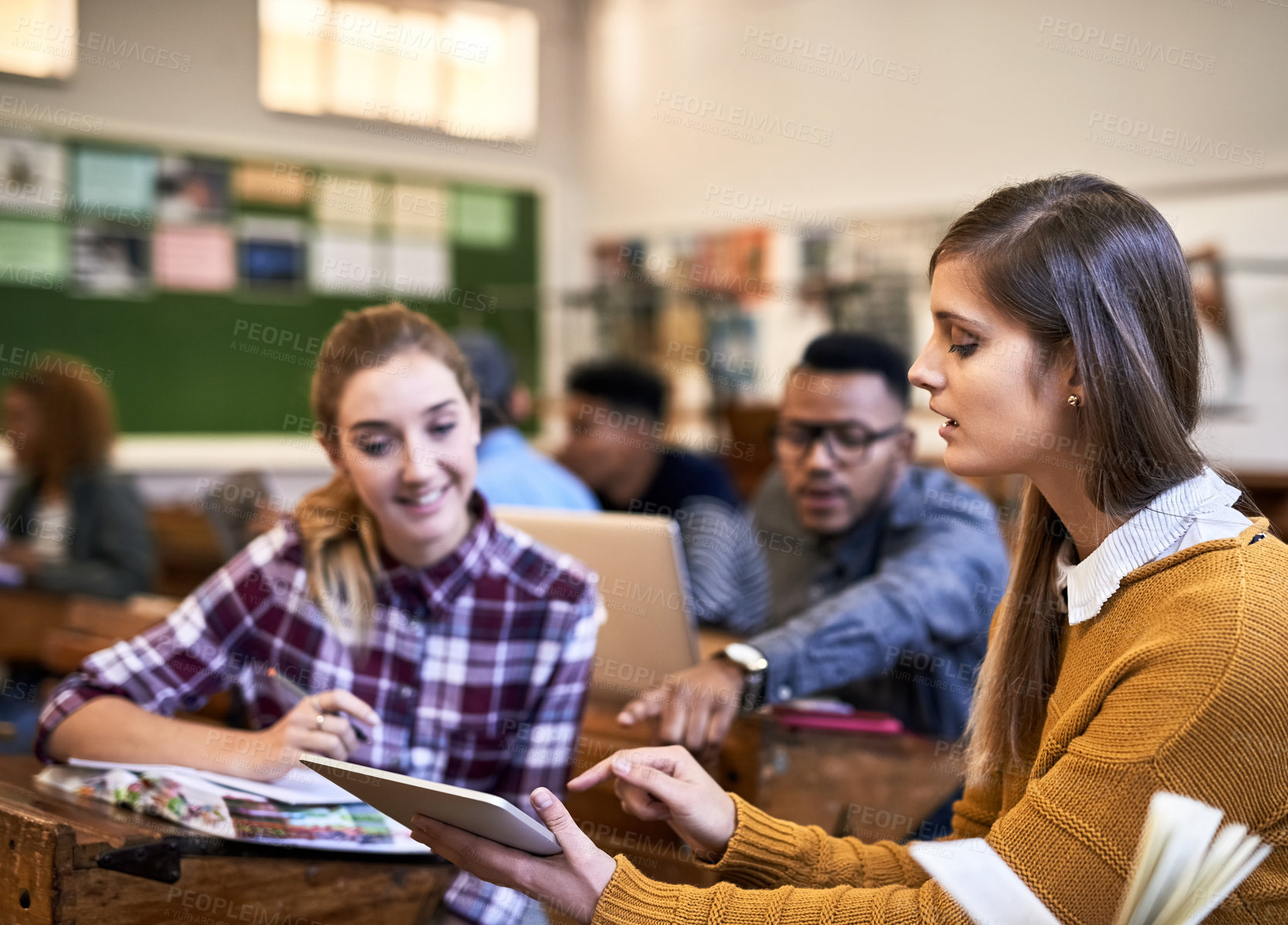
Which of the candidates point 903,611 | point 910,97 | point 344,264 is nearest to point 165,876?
point 903,611

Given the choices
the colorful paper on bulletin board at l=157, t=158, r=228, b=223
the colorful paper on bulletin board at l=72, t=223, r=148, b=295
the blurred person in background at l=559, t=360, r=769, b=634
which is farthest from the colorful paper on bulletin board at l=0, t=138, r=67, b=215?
the blurred person in background at l=559, t=360, r=769, b=634

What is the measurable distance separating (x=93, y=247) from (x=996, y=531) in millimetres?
4133

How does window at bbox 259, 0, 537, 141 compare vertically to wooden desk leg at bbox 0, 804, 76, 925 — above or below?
above

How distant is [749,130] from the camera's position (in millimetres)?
5543

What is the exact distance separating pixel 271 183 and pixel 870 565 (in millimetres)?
3950

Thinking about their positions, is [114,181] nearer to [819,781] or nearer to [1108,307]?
[819,781]

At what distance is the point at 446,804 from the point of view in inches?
42.6

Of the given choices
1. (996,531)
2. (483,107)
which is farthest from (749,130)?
(996,531)

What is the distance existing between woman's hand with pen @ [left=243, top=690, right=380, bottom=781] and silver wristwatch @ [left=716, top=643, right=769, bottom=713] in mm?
593

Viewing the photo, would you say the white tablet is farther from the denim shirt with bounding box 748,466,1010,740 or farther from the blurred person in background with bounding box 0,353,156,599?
the blurred person in background with bounding box 0,353,156,599

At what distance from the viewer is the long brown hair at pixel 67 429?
3490mm

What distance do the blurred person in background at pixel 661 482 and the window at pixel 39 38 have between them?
8.19ft

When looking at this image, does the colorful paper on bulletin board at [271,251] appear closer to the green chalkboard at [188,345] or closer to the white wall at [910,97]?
the green chalkboard at [188,345]

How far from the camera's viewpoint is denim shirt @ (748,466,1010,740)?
1953 millimetres
